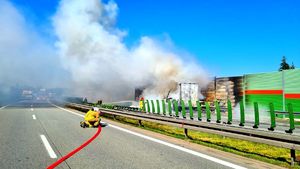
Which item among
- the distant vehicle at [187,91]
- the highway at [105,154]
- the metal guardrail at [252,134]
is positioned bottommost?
the highway at [105,154]

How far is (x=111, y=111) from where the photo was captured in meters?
18.0

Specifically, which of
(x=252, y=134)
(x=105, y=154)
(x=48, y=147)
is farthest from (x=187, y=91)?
(x=105, y=154)

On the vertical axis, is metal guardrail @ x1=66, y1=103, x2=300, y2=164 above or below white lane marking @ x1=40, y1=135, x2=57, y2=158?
above

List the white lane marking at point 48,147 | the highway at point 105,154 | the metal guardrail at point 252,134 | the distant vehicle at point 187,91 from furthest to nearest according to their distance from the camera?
the distant vehicle at point 187,91
the white lane marking at point 48,147
the metal guardrail at point 252,134
the highway at point 105,154

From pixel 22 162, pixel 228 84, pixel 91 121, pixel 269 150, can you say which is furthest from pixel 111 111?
pixel 228 84

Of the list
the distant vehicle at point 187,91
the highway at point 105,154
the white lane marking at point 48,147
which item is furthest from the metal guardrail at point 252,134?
the distant vehicle at point 187,91

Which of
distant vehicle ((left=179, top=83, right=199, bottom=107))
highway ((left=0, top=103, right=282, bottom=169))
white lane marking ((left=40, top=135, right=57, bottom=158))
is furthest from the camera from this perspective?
distant vehicle ((left=179, top=83, right=199, bottom=107))

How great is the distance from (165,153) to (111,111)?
433 inches

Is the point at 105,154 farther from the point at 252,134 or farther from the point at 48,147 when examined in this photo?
the point at 252,134

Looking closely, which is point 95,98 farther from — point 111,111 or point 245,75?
point 111,111

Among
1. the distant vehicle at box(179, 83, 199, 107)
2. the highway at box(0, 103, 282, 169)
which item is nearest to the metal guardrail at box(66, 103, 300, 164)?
the highway at box(0, 103, 282, 169)

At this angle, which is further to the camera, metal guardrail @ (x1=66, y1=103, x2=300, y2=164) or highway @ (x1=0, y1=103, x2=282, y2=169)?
metal guardrail @ (x1=66, y1=103, x2=300, y2=164)

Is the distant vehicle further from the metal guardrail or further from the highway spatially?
the highway

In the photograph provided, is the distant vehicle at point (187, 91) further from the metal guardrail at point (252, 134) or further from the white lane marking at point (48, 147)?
the white lane marking at point (48, 147)
